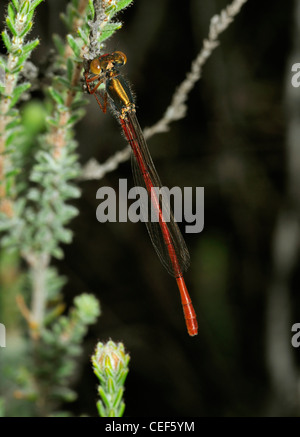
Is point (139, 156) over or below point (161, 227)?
over

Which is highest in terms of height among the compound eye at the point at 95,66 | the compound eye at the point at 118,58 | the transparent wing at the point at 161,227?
the compound eye at the point at 118,58

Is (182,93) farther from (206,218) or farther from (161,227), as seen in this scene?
(206,218)

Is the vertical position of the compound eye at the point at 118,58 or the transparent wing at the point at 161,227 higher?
the compound eye at the point at 118,58

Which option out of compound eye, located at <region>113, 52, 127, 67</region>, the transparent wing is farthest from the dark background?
compound eye, located at <region>113, 52, 127, 67</region>

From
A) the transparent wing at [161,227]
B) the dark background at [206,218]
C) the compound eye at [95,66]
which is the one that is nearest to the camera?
the compound eye at [95,66]

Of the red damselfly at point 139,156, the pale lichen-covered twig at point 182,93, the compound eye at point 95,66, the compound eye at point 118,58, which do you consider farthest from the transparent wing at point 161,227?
the compound eye at point 95,66

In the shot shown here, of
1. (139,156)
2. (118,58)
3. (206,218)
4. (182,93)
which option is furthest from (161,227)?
(206,218)

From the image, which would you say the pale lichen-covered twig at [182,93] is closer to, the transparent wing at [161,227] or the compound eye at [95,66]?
the transparent wing at [161,227]

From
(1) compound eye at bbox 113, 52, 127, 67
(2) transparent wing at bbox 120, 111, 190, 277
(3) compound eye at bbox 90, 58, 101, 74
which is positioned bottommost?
(2) transparent wing at bbox 120, 111, 190, 277

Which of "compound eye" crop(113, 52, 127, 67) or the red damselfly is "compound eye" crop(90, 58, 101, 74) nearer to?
the red damselfly
